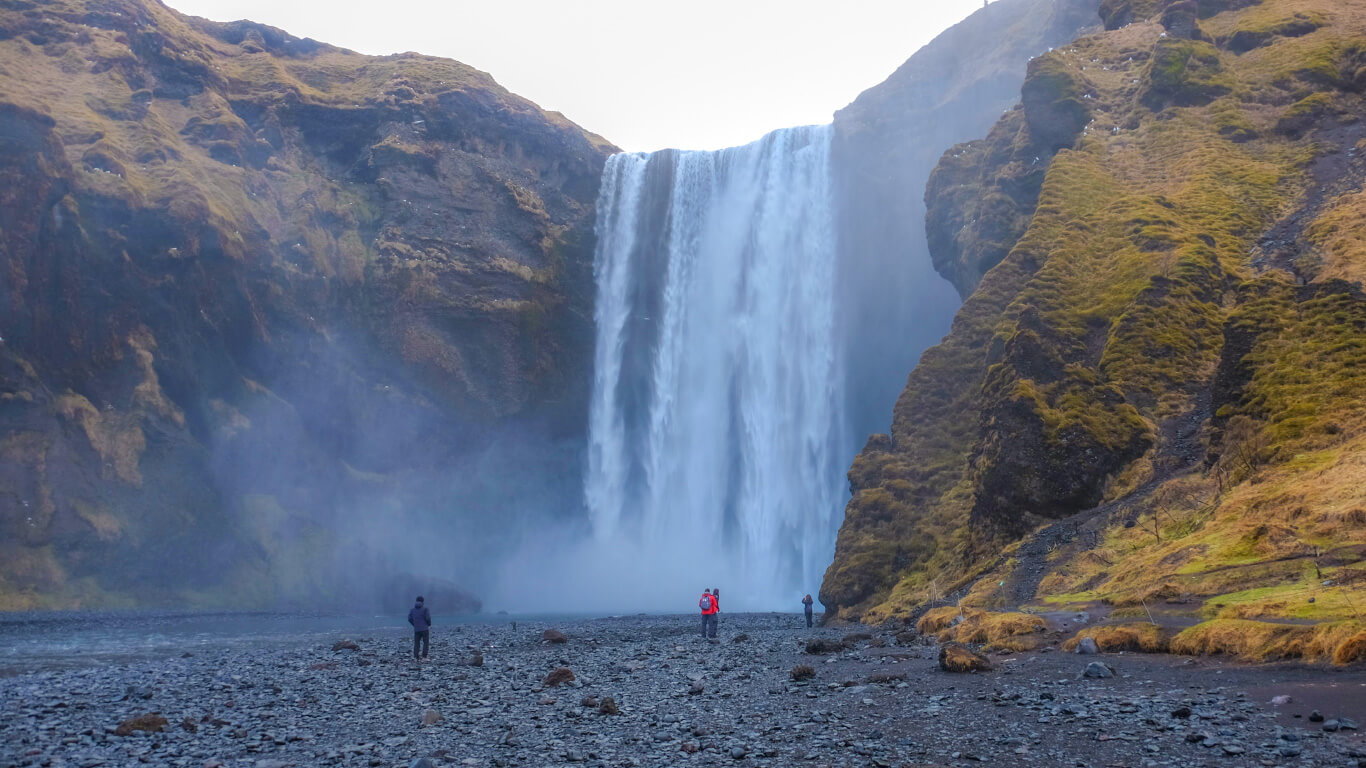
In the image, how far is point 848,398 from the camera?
225ft

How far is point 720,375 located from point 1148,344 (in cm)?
3964

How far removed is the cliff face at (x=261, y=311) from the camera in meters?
56.2

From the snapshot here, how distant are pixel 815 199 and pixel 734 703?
2341 inches

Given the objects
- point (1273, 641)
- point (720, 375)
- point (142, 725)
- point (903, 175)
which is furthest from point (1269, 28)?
point (142, 725)

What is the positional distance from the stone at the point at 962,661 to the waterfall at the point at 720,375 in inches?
1815

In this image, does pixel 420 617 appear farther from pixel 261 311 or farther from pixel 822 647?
pixel 261 311

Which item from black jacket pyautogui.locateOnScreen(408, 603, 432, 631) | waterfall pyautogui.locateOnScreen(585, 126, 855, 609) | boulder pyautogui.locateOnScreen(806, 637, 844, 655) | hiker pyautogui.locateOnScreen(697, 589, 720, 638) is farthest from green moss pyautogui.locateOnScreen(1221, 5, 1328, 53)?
black jacket pyautogui.locateOnScreen(408, 603, 432, 631)

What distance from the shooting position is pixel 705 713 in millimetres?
15258

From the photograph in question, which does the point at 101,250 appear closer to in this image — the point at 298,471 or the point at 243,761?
the point at 298,471

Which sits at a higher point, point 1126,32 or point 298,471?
point 1126,32

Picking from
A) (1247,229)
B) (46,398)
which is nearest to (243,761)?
(1247,229)

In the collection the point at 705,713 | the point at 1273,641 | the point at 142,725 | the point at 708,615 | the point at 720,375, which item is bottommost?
the point at 142,725

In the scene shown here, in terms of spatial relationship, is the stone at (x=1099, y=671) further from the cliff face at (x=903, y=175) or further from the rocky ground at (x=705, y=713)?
the cliff face at (x=903, y=175)

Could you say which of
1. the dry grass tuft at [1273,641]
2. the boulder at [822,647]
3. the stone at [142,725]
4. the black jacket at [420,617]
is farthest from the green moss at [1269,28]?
the stone at [142,725]
